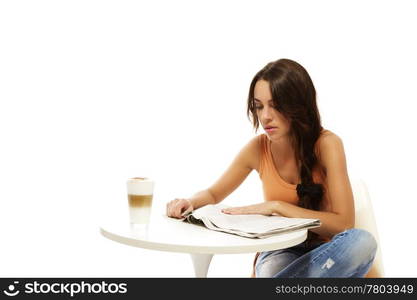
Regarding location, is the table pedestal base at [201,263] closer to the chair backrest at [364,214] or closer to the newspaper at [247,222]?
the newspaper at [247,222]

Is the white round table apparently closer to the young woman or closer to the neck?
the young woman

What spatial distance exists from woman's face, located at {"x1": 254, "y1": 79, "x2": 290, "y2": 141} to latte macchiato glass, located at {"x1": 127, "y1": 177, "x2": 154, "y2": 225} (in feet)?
1.80

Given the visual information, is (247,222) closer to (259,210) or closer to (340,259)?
(259,210)

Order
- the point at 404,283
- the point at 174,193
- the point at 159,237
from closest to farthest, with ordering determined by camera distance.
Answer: the point at 159,237, the point at 404,283, the point at 174,193

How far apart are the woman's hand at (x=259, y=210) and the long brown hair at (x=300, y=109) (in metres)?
0.25

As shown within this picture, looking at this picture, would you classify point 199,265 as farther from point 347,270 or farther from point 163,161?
point 163,161

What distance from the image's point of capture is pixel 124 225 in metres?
2.05

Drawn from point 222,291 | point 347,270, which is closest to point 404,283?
point 347,270

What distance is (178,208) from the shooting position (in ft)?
7.27

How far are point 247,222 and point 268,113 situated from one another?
488mm

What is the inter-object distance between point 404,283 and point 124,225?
39.4 inches

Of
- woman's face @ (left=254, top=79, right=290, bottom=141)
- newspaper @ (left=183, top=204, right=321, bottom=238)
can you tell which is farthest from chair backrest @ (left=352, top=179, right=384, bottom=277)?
newspaper @ (left=183, top=204, right=321, bottom=238)

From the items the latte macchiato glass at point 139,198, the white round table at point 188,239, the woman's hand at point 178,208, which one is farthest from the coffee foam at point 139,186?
the woman's hand at point 178,208

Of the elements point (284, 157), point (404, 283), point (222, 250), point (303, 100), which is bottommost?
point (404, 283)
